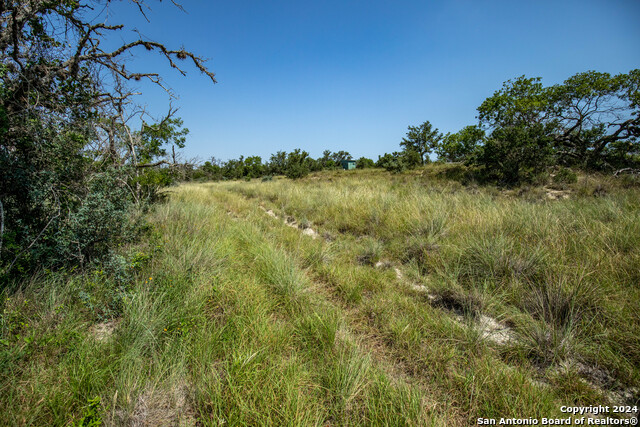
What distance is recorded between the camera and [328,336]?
187cm

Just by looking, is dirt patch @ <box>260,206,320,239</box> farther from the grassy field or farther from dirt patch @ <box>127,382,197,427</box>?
dirt patch @ <box>127,382,197,427</box>

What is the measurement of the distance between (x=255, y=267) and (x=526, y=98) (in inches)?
651

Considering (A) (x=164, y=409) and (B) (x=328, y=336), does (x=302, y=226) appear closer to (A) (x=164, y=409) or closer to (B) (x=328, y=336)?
(B) (x=328, y=336)

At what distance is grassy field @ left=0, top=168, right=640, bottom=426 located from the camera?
4.35 ft

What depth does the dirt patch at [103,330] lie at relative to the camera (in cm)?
176

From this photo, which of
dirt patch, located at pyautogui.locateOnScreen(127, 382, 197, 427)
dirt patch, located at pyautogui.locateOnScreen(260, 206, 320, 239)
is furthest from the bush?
dirt patch, located at pyautogui.locateOnScreen(127, 382, 197, 427)

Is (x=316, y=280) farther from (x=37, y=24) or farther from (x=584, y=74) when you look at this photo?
(x=584, y=74)

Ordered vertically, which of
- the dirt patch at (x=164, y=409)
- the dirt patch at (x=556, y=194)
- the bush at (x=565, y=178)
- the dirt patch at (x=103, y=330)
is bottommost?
the dirt patch at (x=164, y=409)

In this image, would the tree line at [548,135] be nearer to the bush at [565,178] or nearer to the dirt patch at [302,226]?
the bush at [565,178]

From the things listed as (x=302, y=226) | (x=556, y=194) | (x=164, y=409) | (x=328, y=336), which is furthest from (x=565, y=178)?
(x=164, y=409)

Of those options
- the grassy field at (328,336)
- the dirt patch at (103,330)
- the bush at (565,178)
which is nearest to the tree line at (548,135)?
the bush at (565,178)

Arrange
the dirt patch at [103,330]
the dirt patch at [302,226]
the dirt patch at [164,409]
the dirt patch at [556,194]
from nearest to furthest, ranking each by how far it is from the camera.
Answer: the dirt patch at [164,409]
the dirt patch at [103,330]
the dirt patch at [302,226]
the dirt patch at [556,194]

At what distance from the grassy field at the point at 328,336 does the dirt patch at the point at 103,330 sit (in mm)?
12

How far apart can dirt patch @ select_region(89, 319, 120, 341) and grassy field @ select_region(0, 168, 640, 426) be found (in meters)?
0.01
